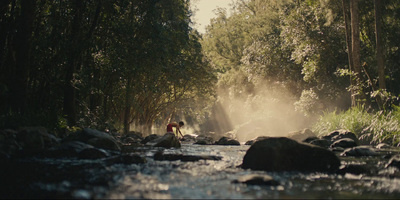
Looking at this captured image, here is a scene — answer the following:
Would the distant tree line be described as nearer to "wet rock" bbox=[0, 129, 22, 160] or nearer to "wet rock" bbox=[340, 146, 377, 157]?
"wet rock" bbox=[340, 146, 377, 157]

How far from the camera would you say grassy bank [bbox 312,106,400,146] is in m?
13.4

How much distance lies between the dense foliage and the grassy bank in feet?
34.3

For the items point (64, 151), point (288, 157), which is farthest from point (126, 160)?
point (288, 157)

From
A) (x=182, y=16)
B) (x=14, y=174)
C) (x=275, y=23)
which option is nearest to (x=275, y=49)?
(x=275, y=23)

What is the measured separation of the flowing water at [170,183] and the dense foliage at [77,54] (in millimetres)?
3854

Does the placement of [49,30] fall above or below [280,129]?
above

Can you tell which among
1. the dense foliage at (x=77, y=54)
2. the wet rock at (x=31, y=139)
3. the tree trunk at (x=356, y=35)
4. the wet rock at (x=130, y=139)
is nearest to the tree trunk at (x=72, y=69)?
the dense foliage at (x=77, y=54)

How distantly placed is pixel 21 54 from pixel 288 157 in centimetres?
905

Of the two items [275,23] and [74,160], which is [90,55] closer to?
[74,160]

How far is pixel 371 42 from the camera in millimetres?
21016

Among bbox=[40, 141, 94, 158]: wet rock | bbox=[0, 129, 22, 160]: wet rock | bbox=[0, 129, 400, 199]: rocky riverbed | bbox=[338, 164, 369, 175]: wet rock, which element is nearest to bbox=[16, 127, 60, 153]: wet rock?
bbox=[0, 129, 400, 199]: rocky riverbed

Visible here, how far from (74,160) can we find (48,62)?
8.33 meters

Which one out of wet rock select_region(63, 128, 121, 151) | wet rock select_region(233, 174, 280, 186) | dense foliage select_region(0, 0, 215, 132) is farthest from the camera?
dense foliage select_region(0, 0, 215, 132)

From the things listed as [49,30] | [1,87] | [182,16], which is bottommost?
[1,87]
